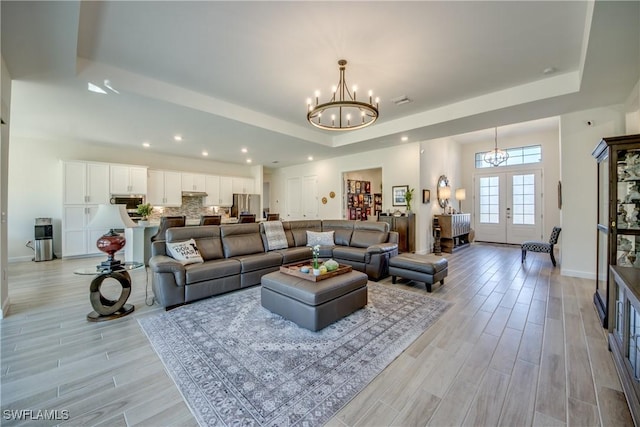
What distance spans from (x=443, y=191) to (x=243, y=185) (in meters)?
6.66

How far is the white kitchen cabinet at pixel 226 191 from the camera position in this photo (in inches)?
342

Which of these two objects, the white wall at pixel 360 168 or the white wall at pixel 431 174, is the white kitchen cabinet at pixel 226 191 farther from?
the white wall at pixel 431 174

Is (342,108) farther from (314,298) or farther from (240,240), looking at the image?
(314,298)

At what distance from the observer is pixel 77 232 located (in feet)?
20.0

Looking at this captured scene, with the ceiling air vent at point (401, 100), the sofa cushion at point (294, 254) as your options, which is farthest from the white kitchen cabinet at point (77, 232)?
the ceiling air vent at point (401, 100)

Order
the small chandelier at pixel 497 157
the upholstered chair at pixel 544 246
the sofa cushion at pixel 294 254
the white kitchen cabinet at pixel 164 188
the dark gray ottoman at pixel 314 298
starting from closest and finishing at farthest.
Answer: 1. the dark gray ottoman at pixel 314 298
2. the sofa cushion at pixel 294 254
3. the upholstered chair at pixel 544 246
4. the small chandelier at pixel 497 157
5. the white kitchen cabinet at pixel 164 188

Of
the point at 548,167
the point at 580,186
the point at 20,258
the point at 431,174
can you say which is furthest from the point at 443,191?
the point at 20,258

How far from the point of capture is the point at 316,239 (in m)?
5.23

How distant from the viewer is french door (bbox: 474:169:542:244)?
771 centimetres

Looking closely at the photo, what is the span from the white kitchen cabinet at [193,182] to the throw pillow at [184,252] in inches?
189

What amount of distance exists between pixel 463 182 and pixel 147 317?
31.7 ft

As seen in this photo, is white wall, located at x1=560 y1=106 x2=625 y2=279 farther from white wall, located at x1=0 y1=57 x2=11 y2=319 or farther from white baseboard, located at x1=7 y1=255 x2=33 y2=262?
white baseboard, located at x1=7 y1=255 x2=33 y2=262

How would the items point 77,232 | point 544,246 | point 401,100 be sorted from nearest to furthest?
1. point 401,100
2. point 544,246
3. point 77,232

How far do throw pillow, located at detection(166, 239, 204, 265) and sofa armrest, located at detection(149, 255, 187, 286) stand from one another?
0.22 metres
